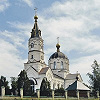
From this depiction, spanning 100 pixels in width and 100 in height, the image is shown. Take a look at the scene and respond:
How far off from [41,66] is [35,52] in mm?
3207

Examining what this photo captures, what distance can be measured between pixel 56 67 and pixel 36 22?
12.6 m

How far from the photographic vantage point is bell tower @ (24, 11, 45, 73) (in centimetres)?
4046

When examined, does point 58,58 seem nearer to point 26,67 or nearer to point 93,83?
point 26,67

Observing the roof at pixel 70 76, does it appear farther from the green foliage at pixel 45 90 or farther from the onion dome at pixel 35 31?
the green foliage at pixel 45 90

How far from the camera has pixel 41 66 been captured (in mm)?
41188

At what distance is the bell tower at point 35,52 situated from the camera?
133ft

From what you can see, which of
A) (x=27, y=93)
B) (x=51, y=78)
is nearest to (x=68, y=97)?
(x=27, y=93)

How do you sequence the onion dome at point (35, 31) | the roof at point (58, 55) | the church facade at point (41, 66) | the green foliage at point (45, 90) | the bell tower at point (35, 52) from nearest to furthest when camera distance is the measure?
the green foliage at point (45, 90)
the church facade at point (41, 66)
the bell tower at point (35, 52)
the onion dome at point (35, 31)
the roof at point (58, 55)

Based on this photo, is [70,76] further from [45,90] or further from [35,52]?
[45,90]

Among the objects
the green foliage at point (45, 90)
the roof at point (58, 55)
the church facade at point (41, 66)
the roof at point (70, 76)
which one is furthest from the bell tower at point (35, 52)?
the roof at point (70, 76)

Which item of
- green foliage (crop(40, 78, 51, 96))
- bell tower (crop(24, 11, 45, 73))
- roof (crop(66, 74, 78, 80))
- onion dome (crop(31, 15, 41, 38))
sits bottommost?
green foliage (crop(40, 78, 51, 96))

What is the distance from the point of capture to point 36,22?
44.3 m

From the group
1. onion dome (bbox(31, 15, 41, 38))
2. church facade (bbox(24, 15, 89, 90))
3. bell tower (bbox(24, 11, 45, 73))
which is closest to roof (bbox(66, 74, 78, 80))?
church facade (bbox(24, 15, 89, 90))

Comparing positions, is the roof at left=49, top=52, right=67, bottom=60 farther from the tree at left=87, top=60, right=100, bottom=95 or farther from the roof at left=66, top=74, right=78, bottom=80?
the tree at left=87, top=60, right=100, bottom=95
